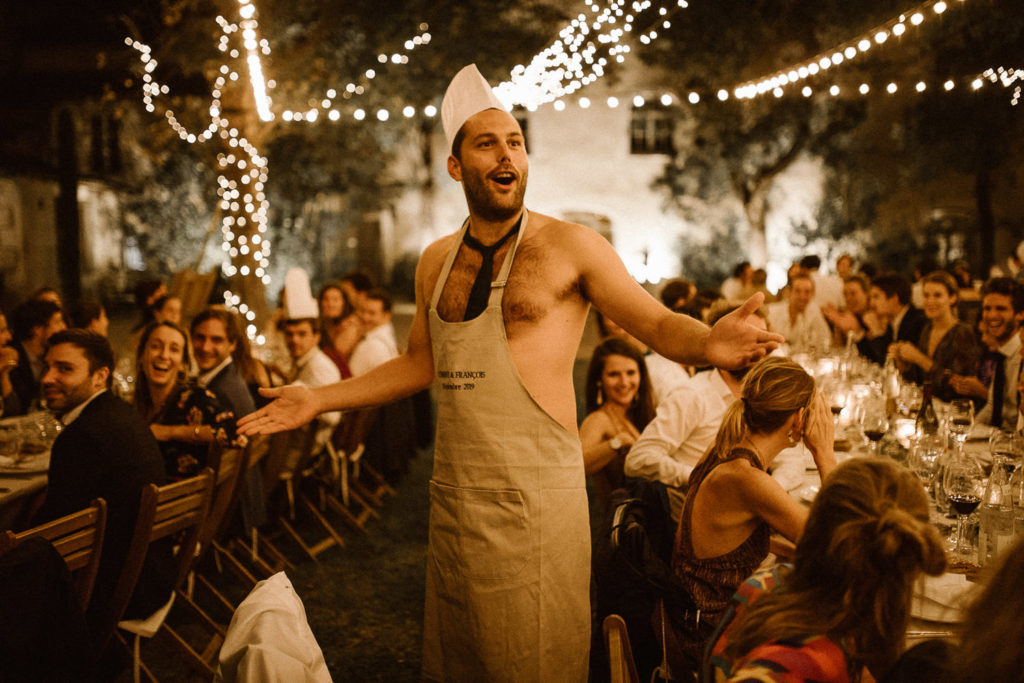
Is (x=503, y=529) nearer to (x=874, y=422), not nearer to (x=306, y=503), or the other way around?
(x=874, y=422)

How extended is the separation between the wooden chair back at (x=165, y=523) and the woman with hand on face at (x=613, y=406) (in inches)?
63.8

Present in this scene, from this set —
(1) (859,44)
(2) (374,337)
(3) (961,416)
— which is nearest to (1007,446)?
(3) (961,416)

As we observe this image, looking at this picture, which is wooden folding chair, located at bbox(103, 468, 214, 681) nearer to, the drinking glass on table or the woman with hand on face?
the woman with hand on face

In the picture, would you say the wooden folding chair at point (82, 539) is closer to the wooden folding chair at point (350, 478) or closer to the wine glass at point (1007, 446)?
the wooden folding chair at point (350, 478)

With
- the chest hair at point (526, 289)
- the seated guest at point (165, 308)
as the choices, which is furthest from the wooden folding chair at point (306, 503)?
the chest hair at point (526, 289)

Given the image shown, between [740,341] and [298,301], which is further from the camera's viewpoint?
[298,301]

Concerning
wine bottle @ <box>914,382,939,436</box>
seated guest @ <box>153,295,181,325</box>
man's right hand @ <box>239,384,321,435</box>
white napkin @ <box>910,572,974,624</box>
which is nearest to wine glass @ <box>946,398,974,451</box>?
wine bottle @ <box>914,382,939,436</box>

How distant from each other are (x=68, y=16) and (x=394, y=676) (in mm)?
11281

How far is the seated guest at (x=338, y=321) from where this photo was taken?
6.87 meters

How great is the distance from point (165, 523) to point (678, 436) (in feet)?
6.63

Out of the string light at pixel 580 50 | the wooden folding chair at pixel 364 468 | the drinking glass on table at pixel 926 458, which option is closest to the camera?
the drinking glass on table at pixel 926 458

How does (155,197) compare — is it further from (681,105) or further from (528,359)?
(528,359)

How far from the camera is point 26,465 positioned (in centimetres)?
381

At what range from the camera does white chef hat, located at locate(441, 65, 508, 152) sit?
222cm
